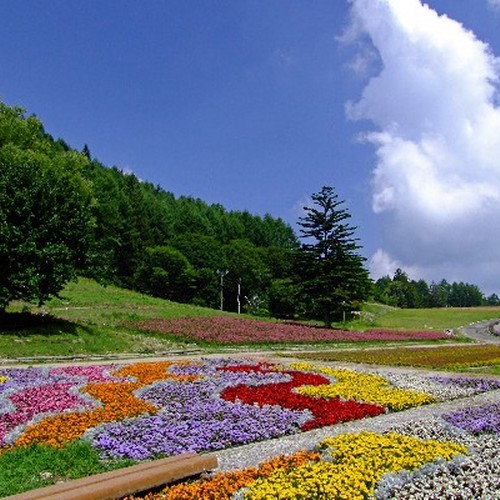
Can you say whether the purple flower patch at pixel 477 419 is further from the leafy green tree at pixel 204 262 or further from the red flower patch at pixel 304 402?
the leafy green tree at pixel 204 262

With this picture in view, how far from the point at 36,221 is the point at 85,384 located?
18.9 meters

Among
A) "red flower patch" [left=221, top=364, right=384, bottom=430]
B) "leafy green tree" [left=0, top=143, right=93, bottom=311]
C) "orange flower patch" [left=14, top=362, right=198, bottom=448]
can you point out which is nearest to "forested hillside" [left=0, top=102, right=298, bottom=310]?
"leafy green tree" [left=0, top=143, right=93, bottom=311]

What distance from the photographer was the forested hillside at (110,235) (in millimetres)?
33094

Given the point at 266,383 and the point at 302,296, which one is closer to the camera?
the point at 266,383

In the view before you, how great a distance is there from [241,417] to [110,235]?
88.8m

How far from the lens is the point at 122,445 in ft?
36.4

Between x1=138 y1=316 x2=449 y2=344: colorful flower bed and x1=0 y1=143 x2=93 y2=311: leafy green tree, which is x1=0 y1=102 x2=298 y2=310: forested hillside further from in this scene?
x1=138 y1=316 x2=449 y2=344: colorful flower bed

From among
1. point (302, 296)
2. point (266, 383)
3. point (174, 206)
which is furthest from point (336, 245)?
point (174, 206)

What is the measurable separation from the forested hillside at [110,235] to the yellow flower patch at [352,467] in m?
25.4

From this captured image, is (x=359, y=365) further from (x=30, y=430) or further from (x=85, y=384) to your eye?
(x=30, y=430)

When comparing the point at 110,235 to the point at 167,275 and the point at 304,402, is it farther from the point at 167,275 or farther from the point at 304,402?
the point at 304,402

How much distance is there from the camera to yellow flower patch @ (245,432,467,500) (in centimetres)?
823

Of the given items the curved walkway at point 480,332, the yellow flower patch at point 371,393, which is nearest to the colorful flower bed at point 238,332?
the curved walkway at point 480,332

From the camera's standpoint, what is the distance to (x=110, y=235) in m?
98.6
